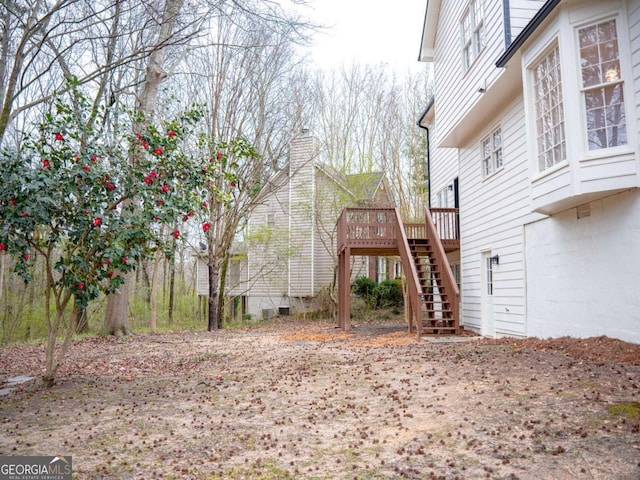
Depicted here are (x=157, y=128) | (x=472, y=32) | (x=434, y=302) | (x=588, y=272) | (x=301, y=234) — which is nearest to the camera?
(x=588, y=272)

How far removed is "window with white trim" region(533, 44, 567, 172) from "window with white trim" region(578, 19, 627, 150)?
44cm

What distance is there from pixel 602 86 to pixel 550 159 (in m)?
1.27

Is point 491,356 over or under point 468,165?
under

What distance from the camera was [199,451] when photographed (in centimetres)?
403

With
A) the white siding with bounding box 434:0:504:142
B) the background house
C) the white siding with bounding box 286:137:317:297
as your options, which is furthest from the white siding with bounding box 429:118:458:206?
the white siding with bounding box 286:137:317:297

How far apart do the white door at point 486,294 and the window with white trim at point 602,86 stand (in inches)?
197

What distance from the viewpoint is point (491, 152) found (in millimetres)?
10828

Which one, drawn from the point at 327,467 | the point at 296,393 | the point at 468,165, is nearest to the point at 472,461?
the point at 327,467

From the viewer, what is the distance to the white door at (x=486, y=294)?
1094cm

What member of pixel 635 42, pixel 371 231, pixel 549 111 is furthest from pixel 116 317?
pixel 635 42

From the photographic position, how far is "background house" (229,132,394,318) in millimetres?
20109

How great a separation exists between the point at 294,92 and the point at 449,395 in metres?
14.8

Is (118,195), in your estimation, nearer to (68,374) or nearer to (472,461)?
(68,374)

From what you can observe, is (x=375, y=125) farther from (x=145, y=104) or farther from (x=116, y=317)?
(x=116, y=317)
